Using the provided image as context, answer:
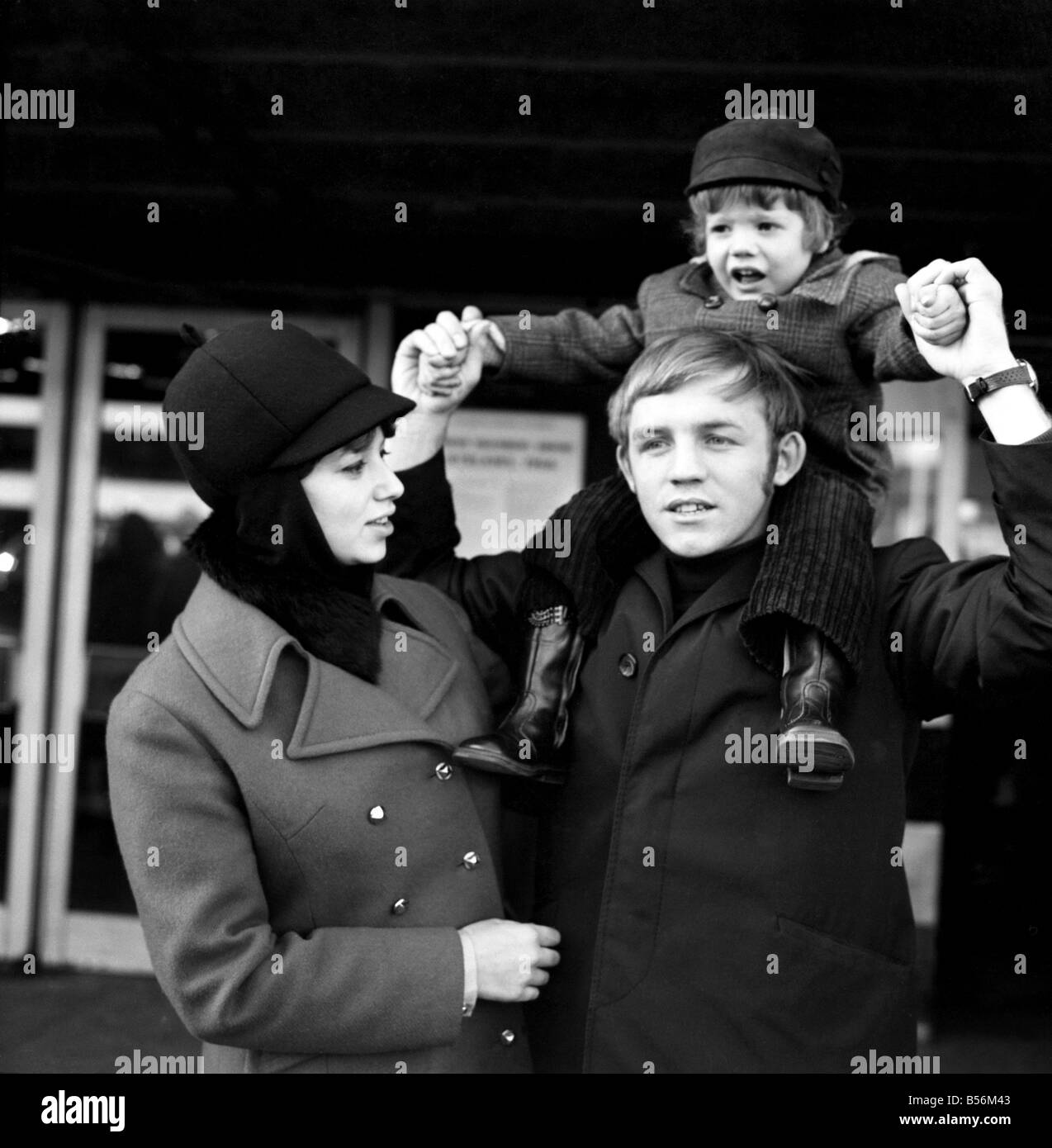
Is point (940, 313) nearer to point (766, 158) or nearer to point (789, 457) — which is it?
point (789, 457)

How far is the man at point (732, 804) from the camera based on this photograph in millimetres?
1801

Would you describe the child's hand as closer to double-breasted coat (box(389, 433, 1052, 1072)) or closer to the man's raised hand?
the man's raised hand

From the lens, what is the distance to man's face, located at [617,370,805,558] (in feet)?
5.90

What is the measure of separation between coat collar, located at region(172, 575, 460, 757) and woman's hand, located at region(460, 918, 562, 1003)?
28cm

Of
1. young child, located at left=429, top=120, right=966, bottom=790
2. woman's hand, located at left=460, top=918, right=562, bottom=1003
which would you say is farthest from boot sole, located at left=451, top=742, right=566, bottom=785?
woman's hand, located at left=460, top=918, right=562, bottom=1003

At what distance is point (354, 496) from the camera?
1827 millimetres

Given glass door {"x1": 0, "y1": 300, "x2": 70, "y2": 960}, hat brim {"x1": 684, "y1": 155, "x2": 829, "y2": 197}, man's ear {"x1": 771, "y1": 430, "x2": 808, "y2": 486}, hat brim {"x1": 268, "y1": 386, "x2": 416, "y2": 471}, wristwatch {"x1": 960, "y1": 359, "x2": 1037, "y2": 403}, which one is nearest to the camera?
wristwatch {"x1": 960, "y1": 359, "x2": 1037, "y2": 403}

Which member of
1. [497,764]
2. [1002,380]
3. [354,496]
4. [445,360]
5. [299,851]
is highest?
[445,360]

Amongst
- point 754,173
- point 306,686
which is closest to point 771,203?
point 754,173

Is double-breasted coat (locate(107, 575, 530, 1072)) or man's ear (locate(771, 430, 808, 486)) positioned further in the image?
man's ear (locate(771, 430, 808, 486))

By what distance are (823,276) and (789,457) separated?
0.40 metres

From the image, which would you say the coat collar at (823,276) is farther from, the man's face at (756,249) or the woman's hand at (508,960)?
the woman's hand at (508,960)

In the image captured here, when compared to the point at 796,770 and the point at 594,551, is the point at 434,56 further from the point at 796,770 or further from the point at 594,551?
the point at 796,770

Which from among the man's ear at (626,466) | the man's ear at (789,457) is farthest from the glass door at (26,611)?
the man's ear at (789,457)
